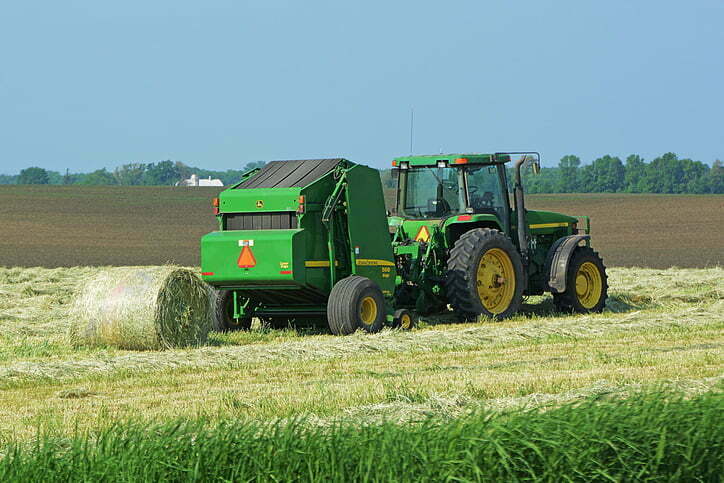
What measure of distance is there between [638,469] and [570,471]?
1.25 feet

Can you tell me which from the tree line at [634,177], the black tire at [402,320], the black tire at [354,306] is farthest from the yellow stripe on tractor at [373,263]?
the tree line at [634,177]

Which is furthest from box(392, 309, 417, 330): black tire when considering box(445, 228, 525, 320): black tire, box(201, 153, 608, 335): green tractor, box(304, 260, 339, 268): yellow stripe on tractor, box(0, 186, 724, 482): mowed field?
box(304, 260, 339, 268): yellow stripe on tractor

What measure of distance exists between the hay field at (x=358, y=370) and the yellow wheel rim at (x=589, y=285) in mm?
502

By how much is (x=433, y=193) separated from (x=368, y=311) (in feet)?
8.19

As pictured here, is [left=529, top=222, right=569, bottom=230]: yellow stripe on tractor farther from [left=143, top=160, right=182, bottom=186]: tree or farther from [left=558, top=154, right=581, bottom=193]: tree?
[left=143, top=160, right=182, bottom=186]: tree

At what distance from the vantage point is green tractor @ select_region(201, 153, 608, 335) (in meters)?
12.6

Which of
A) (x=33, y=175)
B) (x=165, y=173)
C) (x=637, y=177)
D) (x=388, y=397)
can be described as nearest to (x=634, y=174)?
(x=637, y=177)

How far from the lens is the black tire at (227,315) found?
13.5 metres

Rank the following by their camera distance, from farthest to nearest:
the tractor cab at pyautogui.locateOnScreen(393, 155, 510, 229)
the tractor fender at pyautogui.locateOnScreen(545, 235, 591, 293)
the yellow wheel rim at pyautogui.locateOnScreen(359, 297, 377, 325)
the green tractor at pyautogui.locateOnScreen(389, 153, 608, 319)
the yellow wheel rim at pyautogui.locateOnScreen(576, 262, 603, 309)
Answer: the yellow wheel rim at pyautogui.locateOnScreen(576, 262, 603, 309) < the tractor fender at pyautogui.locateOnScreen(545, 235, 591, 293) < the tractor cab at pyautogui.locateOnScreen(393, 155, 510, 229) < the green tractor at pyautogui.locateOnScreen(389, 153, 608, 319) < the yellow wheel rim at pyautogui.locateOnScreen(359, 297, 377, 325)

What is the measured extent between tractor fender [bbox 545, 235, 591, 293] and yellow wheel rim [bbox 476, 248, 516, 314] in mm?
768

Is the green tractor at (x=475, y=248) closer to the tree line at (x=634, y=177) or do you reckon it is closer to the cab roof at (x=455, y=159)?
the cab roof at (x=455, y=159)

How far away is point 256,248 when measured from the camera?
1252 centimetres

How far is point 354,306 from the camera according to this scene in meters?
12.5

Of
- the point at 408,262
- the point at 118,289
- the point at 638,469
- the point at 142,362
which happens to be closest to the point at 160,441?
the point at 638,469
